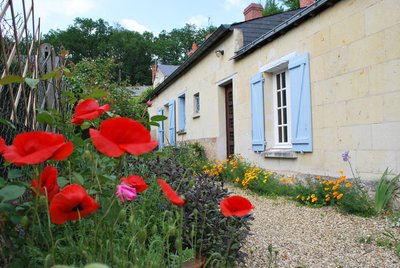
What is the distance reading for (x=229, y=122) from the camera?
8.84 m

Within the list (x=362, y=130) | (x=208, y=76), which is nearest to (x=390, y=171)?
(x=362, y=130)

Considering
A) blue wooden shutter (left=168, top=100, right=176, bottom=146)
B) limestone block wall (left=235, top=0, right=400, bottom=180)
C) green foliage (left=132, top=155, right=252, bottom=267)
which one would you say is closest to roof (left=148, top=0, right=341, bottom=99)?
limestone block wall (left=235, top=0, right=400, bottom=180)

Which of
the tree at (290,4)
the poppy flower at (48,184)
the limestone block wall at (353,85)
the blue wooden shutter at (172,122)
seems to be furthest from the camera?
the tree at (290,4)

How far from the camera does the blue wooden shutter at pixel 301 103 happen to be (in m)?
5.32

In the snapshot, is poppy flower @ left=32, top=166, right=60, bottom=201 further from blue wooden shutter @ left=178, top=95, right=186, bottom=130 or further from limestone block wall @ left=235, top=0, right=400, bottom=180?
blue wooden shutter @ left=178, top=95, right=186, bottom=130

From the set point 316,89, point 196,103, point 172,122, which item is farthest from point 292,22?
point 172,122

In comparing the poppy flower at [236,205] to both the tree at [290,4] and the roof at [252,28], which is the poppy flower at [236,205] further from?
the tree at [290,4]

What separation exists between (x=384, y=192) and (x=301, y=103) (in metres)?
2.00

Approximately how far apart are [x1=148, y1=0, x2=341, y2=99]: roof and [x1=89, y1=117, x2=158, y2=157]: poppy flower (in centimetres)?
487

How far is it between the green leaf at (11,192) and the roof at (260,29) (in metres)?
4.95

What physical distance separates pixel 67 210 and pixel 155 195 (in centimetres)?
166

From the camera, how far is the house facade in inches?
161

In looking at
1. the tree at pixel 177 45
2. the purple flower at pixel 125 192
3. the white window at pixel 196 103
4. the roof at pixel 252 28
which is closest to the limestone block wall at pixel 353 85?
the roof at pixel 252 28

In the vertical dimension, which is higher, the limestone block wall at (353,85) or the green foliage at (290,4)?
the green foliage at (290,4)
